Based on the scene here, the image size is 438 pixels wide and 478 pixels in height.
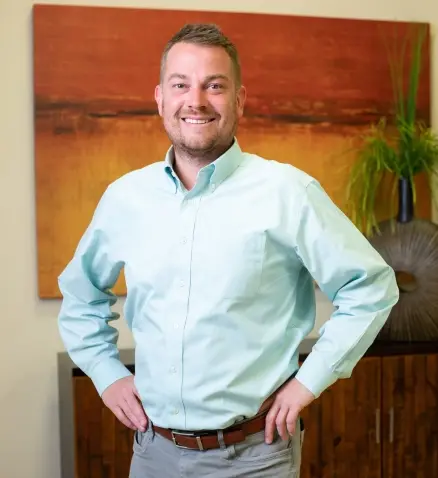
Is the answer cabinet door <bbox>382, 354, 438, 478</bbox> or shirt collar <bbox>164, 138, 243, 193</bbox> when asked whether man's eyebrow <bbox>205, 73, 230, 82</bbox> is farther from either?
cabinet door <bbox>382, 354, 438, 478</bbox>

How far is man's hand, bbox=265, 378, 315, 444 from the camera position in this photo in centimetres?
154

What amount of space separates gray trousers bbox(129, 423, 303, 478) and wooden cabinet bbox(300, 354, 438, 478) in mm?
1062

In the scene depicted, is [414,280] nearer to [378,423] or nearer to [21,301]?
[378,423]

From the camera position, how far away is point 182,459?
1587 mm

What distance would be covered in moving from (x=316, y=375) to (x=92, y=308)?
611 mm

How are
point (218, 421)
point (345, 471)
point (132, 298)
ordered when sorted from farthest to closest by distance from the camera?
point (345, 471)
point (132, 298)
point (218, 421)

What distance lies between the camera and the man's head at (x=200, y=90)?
5.18ft

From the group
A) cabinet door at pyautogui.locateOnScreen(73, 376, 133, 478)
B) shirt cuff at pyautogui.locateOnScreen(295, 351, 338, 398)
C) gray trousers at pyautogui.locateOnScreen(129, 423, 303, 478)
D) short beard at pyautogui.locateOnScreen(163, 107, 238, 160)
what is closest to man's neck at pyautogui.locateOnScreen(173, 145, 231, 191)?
short beard at pyautogui.locateOnScreen(163, 107, 238, 160)

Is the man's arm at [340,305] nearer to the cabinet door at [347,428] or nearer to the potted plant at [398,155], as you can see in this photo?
the cabinet door at [347,428]

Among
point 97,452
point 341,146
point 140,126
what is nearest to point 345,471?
point 97,452

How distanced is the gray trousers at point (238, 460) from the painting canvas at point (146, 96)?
129cm

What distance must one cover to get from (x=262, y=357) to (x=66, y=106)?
1561mm

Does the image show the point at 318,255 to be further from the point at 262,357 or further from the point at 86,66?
the point at 86,66

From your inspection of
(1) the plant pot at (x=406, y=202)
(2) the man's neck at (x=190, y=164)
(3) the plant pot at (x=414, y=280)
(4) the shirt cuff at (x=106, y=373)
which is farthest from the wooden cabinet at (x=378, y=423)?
(2) the man's neck at (x=190, y=164)
